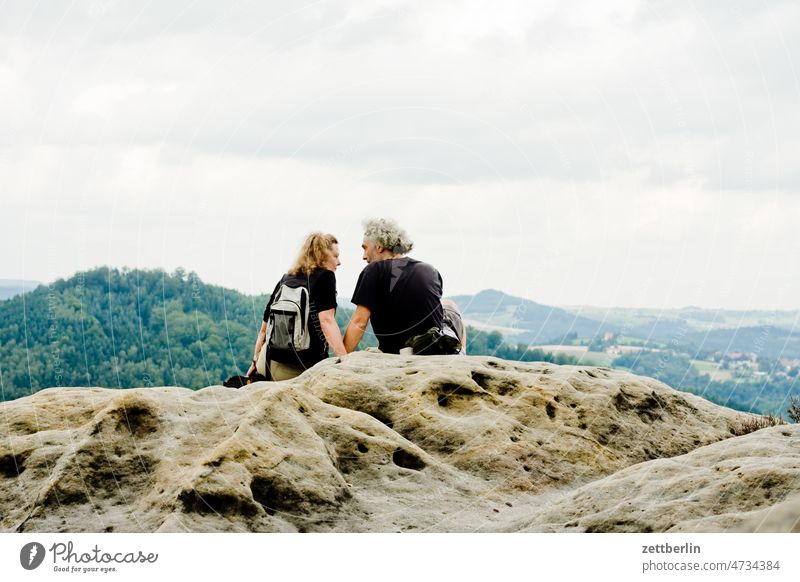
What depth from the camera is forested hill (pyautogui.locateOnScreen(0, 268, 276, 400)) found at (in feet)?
81.1

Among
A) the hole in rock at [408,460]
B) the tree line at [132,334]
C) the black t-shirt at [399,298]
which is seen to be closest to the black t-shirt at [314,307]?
the black t-shirt at [399,298]

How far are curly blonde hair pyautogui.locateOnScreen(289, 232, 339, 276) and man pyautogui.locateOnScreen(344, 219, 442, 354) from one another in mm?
630

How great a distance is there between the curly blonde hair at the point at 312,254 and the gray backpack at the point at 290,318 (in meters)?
0.15

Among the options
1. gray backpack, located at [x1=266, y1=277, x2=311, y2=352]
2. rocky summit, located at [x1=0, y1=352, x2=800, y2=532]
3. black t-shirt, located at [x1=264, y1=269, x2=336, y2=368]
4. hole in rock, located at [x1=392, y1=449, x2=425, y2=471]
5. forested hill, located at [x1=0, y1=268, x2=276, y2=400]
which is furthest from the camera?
forested hill, located at [x1=0, y1=268, x2=276, y2=400]

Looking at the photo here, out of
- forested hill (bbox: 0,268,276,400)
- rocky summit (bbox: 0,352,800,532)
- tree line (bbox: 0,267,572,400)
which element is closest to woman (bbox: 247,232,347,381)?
rocky summit (bbox: 0,352,800,532)

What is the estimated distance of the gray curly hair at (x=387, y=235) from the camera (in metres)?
13.1

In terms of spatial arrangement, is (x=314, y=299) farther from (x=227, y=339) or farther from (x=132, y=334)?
(x=132, y=334)

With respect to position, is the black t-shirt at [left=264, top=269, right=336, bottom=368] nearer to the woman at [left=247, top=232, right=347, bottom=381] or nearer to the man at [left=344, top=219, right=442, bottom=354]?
the woman at [left=247, top=232, right=347, bottom=381]

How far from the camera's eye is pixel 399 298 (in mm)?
12734

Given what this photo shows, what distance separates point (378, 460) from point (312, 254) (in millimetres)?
3593

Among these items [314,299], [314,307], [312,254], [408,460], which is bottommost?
[408,460]

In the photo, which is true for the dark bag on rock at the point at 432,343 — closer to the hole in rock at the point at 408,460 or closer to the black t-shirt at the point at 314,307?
the black t-shirt at the point at 314,307

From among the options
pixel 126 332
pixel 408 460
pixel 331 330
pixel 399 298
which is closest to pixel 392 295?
pixel 399 298

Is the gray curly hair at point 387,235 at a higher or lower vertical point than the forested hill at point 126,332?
higher
